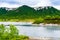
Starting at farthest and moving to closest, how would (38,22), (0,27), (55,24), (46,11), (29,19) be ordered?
(46,11), (29,19), (38,22), (55,24), (0,27)

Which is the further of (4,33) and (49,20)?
(49,20)

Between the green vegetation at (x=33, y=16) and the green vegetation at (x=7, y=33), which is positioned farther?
the green vegetation at (x=33, y=16)

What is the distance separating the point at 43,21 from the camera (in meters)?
72.6

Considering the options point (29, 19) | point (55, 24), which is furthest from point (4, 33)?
point (29, 19)

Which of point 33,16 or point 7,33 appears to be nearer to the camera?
point 7,33

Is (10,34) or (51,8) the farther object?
(51,8)

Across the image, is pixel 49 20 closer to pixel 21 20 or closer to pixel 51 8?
pixel 21 20

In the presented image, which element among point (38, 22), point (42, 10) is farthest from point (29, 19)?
point (42, 10)

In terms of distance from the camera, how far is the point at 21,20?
87125 millimetres

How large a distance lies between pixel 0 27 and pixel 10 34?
114 cm

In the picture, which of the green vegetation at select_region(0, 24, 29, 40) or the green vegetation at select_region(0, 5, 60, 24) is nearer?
the green vegetation at select_region(0, 24, 29, 40)

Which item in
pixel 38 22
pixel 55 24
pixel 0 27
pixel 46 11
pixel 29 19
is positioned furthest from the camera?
pixel 46 11

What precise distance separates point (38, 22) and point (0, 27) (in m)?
55.9

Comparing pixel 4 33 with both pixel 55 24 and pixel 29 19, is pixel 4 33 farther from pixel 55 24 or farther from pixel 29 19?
pixel 29 19
